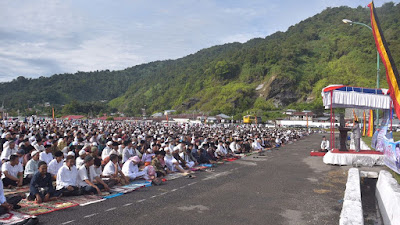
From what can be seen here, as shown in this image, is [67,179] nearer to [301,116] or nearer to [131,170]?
[131,170]

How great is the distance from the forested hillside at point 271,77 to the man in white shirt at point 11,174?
71.8 metres

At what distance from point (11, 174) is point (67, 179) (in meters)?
1.90

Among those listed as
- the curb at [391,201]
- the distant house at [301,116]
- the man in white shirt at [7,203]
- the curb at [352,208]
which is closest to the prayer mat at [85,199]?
the man in white shirt at [7,203]

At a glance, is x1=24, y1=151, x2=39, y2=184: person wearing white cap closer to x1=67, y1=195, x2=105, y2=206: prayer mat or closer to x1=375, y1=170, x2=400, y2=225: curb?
x1=67, y1=195, x2=105, y2=206: prayer mat

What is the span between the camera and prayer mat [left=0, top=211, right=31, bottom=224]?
5.33m

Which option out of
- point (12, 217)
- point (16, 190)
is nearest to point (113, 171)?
point (16, 190)

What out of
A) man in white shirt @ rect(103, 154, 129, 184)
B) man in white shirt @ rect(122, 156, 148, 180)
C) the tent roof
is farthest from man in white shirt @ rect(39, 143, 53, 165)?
the tent roof

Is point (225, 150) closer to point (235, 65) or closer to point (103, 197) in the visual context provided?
point (103, 197)

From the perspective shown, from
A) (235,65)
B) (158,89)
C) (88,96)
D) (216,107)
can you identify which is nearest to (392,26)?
(235,65)

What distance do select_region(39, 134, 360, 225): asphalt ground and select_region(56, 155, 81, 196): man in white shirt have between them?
0.90m

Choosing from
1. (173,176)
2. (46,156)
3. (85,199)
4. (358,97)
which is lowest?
(173,176)

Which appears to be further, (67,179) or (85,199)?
(67,179)

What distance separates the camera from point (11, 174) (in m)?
7.86

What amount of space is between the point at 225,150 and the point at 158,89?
122548mm
